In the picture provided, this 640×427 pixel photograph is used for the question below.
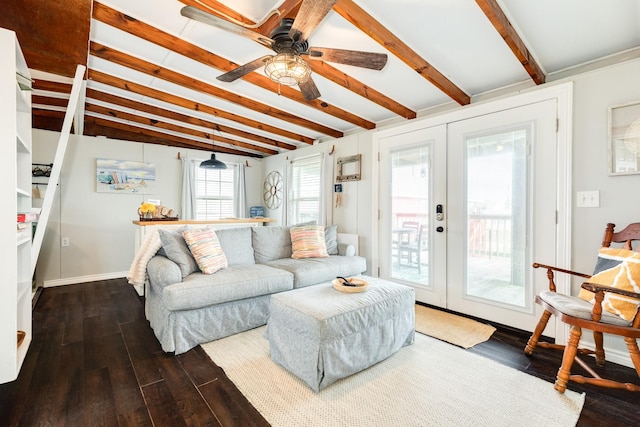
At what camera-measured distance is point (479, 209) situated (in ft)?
9.70

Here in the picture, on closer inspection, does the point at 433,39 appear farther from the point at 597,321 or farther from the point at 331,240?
the point at 331,240

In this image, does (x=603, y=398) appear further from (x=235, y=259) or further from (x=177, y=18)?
(x=177, y=18)

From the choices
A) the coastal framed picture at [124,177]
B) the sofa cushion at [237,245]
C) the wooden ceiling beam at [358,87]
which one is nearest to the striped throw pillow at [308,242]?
the sofa cushion at [237,245]

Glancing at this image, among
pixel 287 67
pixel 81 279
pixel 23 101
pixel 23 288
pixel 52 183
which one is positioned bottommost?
pixel 81 279

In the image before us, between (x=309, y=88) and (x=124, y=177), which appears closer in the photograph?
(x=309, y=88)

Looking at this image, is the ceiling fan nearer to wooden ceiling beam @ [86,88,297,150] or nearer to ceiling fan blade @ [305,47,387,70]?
ceiling fan blade @ [305,47,387,70]

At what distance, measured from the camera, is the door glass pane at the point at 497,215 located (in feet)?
8.85

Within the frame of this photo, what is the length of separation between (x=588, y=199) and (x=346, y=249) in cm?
242

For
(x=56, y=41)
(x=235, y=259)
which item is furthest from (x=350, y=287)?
(x=56, y=41)

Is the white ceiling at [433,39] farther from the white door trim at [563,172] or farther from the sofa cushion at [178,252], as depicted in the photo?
the sofa cushion at [178,252]

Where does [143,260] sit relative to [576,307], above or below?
above

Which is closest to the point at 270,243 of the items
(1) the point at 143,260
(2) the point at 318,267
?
(2) the point at 318,267

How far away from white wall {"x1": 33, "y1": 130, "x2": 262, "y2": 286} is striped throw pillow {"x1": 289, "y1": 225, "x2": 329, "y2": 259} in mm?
2878

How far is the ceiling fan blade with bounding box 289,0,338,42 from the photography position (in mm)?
1419
